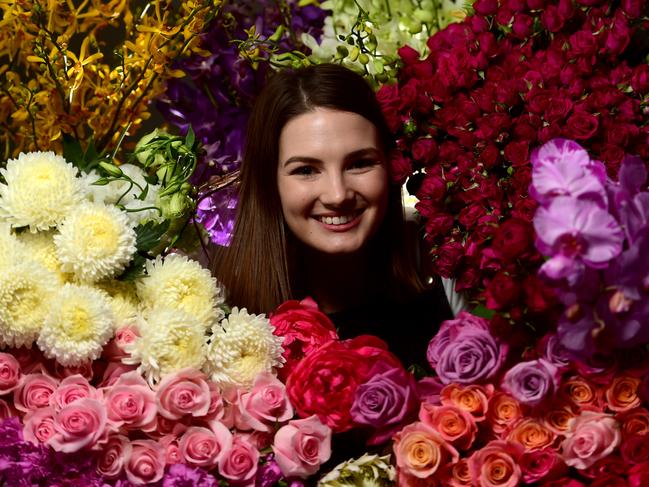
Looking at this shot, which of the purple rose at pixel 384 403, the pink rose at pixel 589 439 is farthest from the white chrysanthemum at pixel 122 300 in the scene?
the pink rose at pixel 589 439

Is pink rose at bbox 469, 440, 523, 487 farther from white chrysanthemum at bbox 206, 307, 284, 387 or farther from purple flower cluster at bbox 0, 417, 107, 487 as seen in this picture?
purple flower cluster at bbox 0, 417, 107, 487

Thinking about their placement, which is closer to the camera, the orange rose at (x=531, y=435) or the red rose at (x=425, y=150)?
the orange rose at (x=531, y=435)

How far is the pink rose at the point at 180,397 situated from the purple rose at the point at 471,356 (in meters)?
0.24

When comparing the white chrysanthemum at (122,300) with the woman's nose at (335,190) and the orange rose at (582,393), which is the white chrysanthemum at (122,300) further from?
the orange rose at (582,393)

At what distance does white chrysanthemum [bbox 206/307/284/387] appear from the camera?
1063mm

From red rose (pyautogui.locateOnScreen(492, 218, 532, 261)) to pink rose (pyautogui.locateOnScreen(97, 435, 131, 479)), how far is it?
1.36 ft

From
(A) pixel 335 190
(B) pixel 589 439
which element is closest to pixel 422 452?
(B) pixel 589 439

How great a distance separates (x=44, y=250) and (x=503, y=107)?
1.92ft

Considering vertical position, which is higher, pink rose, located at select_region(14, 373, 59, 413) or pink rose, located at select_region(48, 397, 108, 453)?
pink rose, located at select_region(14, 373, 59, 413)

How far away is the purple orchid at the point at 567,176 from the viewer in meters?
0.87

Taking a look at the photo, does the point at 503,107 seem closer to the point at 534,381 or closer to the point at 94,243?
the point at 534,381

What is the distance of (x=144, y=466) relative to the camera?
0.99 meters

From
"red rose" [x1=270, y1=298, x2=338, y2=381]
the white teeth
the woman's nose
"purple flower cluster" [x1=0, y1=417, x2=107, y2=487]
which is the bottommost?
"purple flower cluster" [x1=0, y1=417, x2=107, y2=487]

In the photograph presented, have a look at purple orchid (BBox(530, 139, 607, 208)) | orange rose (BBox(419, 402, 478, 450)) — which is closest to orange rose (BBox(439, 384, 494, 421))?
orange rose (BBox(419, 402, 478, 450))
